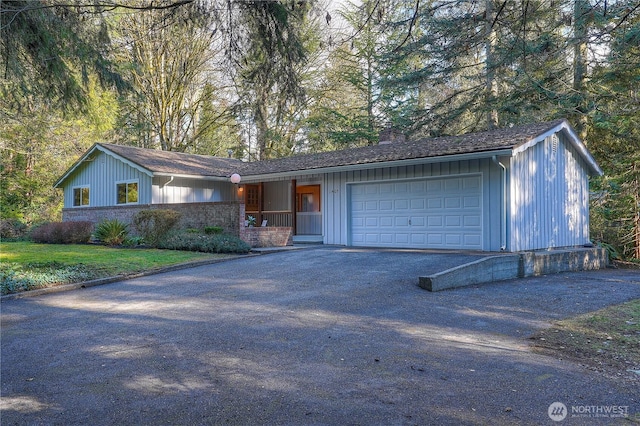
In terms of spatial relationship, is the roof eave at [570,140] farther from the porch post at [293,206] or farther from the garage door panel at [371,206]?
the porch post at [293,206]

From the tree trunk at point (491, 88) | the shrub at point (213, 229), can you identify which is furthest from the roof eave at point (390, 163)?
the shrub at point (213, 229)

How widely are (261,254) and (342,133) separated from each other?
45.8 ft

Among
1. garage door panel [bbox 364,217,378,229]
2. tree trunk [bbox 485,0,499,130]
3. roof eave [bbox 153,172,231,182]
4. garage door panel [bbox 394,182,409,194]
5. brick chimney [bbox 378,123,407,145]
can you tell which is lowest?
garage door panel [bbox 364,217,378,229]

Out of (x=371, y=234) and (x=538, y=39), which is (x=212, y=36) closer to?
(x=538, y=39)

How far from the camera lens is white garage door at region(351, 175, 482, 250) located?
12.9 m

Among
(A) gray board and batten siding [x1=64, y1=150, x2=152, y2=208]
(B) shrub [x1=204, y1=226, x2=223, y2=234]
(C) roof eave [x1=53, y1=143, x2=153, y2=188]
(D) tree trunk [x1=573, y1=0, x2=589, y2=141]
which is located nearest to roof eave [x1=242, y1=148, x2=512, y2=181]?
(B) shrub [x1=204, y1=226, x2=223, y2=234]

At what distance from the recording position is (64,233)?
58.2ft

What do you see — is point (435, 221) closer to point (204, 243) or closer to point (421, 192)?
point (421, 192)

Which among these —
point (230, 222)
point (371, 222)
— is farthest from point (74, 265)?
point (371, 222)

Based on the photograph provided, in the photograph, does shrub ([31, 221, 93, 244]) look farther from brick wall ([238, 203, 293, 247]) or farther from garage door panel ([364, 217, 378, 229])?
garage door panel ([364, 217, 378, 229])

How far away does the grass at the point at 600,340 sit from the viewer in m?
4.51

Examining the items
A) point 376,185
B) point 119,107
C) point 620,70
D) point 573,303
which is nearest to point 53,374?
point 573,303

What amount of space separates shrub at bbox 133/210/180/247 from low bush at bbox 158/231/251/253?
520mm

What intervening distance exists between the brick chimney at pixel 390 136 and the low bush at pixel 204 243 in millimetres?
8100
